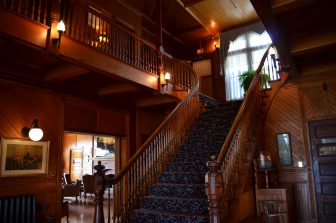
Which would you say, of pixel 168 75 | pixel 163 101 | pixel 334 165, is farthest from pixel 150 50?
pixel 334 165

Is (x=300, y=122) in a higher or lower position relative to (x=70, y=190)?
higher

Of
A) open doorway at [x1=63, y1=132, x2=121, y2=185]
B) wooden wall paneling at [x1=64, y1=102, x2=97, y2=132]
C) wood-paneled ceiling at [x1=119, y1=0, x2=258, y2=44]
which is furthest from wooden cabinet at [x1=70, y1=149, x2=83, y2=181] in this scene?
wood-paneled ceiling at [x1=119, y1=0, x2=258, y2=44]

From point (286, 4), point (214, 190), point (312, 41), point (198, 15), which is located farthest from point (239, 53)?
point (214, 190)

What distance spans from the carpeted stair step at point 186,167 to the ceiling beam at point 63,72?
2515mm

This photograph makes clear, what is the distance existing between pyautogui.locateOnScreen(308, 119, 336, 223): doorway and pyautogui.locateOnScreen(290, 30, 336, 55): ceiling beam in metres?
2.27

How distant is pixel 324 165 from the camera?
6.18 meters

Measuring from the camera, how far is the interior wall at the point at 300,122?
624cm

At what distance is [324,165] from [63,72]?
585 cm

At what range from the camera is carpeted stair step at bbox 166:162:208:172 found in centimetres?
538

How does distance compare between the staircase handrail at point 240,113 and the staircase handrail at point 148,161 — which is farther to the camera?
the staircase handrail at point 148,161

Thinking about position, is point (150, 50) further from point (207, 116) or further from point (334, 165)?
point (334, 165)

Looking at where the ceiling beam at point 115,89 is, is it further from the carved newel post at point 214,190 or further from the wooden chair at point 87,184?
the wooden chair at point 87,184

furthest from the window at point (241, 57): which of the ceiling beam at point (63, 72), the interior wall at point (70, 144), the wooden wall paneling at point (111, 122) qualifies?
the interior wall at point (70, 144)

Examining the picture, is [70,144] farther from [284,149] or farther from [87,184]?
[284,149]
